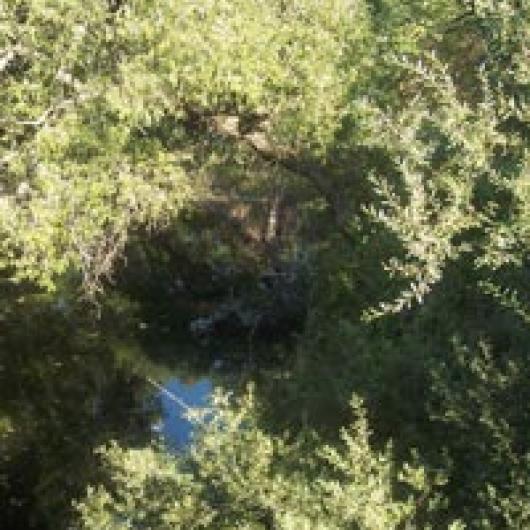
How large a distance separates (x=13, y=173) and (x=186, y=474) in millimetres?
7706

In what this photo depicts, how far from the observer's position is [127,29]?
17250mm

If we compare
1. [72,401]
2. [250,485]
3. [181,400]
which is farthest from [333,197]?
[250,485]

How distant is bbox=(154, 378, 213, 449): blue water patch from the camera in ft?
87.0

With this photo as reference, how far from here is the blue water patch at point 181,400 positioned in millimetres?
26531

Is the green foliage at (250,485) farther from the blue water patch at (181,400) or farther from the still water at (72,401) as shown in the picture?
the blue water patch at (181,400)

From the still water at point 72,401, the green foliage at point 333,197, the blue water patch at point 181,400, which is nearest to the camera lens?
the green foliage at point 333,197

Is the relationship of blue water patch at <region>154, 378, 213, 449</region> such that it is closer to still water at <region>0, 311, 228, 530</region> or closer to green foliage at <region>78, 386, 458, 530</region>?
still water at <region>0, 311, 228, 530</region>

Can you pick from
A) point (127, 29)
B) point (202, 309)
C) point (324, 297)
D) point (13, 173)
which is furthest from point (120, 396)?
point (127, 29)

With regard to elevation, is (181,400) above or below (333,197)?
below

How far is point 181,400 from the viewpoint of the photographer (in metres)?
28.5

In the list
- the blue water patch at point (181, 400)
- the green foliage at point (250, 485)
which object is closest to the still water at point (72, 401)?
the blue water patch at point (181, 400)

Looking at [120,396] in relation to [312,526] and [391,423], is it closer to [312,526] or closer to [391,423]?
[391,423]

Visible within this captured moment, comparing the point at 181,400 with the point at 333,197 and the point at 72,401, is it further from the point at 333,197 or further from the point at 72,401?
the point at 333,197

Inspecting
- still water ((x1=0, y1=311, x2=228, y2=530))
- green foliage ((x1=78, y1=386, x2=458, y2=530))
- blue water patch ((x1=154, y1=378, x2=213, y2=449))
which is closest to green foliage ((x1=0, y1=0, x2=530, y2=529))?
green foliage ((x1=78, y1=386, x2=458, y2=530))
